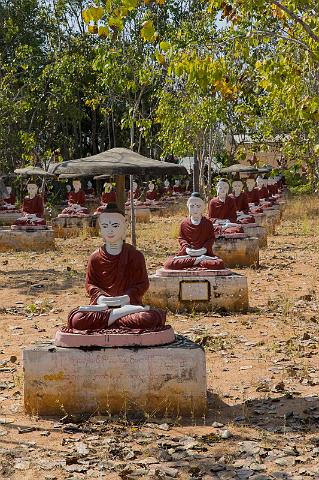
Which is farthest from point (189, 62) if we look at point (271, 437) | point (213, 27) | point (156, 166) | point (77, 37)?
point (77, 37)

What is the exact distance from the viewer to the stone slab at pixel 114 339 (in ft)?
22.6

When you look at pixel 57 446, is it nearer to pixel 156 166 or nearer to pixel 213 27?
pixel 156 166

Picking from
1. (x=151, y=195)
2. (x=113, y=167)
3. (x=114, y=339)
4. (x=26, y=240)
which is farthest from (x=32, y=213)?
(x=114, y=339)

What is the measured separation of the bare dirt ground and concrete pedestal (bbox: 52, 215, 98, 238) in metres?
9.35

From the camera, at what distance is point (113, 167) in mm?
9391

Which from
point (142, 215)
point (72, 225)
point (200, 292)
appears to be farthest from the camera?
point (142, 215)

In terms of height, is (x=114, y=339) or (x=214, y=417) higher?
(x=114, y=339)

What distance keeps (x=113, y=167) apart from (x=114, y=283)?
2151 millimetres

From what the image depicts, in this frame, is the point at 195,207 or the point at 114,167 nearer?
the point at 114,167

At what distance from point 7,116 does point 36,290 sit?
43.7 ft

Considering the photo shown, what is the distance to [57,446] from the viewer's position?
599 cm

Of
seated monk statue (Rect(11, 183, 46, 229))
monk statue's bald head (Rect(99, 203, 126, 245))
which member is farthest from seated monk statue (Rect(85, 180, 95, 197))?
monk statue's bald head (Rect(99, 203, 126, 245))

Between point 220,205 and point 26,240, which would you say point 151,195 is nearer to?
point 26,240

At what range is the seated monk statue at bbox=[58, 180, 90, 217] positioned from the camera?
23047mm
